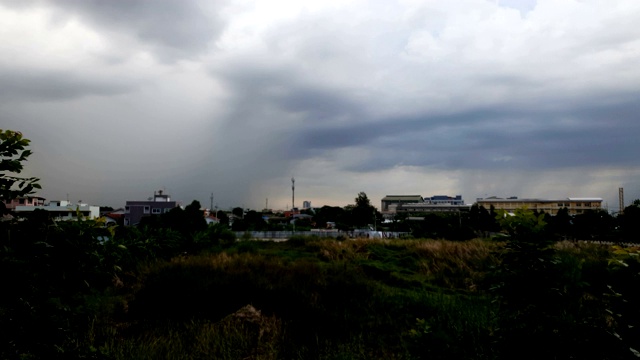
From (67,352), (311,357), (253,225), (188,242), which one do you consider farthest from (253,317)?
(253,225)

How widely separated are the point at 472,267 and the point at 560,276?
9.98 m

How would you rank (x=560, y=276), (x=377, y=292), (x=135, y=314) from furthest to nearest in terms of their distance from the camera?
(x=377, y=292)
(x=135, y=314)
(x=560, y=276)

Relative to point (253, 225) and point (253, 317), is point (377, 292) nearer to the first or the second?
point (253, 317)

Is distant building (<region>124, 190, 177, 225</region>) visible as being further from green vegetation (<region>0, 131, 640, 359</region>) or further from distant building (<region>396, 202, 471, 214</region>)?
distant building (<region>396, 202, 471, 214</region>)

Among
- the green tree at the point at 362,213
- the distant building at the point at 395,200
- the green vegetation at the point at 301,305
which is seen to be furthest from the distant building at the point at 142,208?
the distant building at the point at 395,200

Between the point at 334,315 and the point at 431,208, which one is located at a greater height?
the point at 431,208

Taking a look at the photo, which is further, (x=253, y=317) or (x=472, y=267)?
(x=472, y=267)

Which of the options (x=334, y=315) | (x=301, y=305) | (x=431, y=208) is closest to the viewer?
(x=334, y=315)

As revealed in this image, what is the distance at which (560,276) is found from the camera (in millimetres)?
2799

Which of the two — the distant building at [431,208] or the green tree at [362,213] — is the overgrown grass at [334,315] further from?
the distant building at [431,208]

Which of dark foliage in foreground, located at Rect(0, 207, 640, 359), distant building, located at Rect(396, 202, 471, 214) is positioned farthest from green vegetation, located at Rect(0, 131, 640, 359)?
distant building, located at Rect(396, 202, 471, 214)

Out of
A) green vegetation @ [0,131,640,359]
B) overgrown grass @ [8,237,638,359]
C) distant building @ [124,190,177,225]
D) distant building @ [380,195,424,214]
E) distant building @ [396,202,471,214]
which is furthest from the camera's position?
distant building @ [380,195,424,214]

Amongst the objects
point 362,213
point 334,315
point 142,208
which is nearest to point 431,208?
point 362,213

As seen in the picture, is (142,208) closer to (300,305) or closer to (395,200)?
(300,305)
